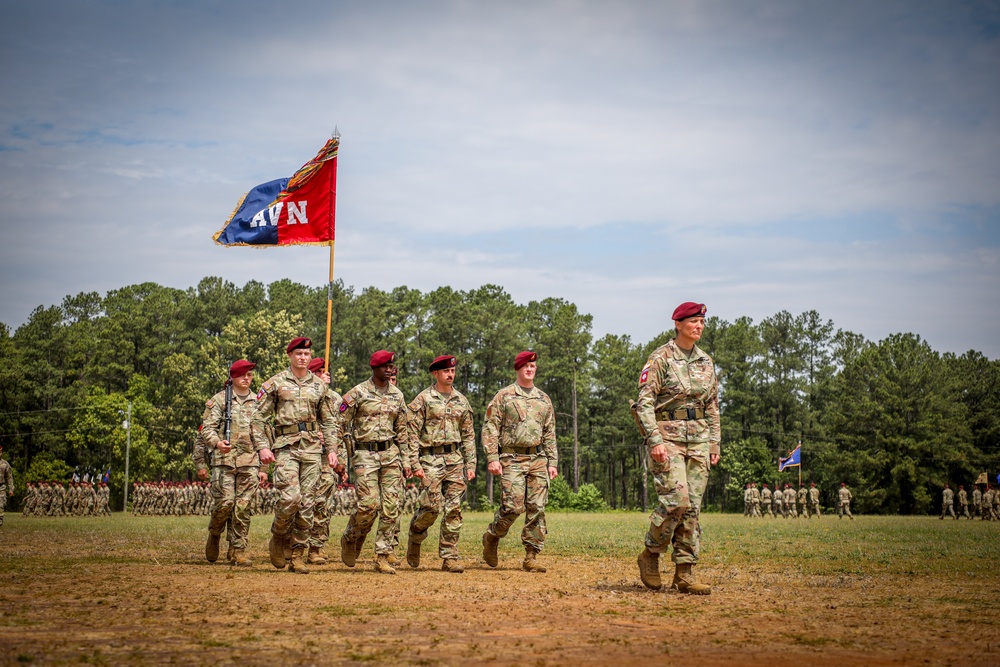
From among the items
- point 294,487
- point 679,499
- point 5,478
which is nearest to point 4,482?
point 5,478

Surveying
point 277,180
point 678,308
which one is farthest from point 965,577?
point 277,180

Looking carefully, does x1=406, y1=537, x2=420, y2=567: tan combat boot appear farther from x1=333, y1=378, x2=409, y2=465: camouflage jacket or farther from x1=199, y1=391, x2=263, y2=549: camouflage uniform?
x1=199, y1=391, x2=263, y2=549: camouflage uniform

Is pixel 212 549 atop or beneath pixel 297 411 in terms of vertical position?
beneath

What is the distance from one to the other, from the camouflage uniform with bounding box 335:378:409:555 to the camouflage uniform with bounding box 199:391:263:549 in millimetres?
1746

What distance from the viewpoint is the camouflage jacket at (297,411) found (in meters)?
11.8

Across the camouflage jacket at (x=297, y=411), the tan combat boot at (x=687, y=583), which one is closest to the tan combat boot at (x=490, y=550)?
the camouflage jacket at (x=297, y=411)

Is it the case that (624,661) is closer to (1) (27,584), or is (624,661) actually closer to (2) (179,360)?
(1) (27,584)

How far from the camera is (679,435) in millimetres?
9539

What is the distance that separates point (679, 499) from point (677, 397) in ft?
3.47

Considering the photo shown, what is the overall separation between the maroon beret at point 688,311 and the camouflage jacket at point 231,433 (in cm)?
628

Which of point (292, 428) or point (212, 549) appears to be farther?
point (212, 549)

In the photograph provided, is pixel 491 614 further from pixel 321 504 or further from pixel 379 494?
pixel 321 504

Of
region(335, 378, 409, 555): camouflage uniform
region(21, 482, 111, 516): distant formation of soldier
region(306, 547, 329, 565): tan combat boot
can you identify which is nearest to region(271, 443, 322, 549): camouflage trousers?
region(335, 378, 409, 555): camouflage uniform

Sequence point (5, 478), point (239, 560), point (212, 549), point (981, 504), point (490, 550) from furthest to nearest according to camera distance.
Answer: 1. point (981, 504)
2. point (5, 478)
3. point (212, 549)
4. point (239, 560)
5. point (490, 550)
